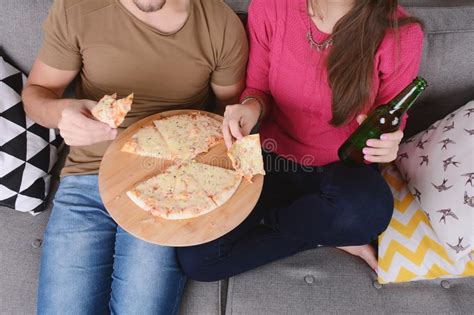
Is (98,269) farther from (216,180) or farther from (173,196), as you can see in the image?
(216,180)

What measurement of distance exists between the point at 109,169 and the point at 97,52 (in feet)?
1.17

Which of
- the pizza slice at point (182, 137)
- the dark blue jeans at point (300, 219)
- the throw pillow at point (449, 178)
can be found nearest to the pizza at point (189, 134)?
the pizza slice at point (182, 137)

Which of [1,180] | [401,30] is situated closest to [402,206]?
[401,30]

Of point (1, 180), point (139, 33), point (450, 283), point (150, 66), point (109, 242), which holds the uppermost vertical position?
point (139, 33)

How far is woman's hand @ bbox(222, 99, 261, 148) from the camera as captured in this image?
1.20m

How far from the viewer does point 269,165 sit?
1.47 meters

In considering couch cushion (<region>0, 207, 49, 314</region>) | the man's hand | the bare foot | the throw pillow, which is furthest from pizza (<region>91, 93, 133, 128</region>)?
the throw pillow

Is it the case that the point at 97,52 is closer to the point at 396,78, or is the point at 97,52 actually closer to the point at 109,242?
the point at 109,242

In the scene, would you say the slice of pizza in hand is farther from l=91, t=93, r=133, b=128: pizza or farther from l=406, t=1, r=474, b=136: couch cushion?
l=406, t=1, r=474, b=136: couch cushion

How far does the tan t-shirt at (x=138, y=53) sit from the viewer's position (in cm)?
121

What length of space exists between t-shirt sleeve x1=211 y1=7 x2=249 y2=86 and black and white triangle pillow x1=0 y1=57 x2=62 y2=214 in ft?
2.20

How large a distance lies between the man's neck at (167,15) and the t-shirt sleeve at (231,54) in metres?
0.13

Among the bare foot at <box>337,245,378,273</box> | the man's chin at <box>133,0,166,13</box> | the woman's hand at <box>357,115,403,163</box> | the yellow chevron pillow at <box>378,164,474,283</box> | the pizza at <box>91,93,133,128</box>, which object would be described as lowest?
the bare foot at <box>337,245,378,273</box>

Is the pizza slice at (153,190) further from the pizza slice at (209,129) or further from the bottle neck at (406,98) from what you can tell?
the bottle neck at (406,98)
